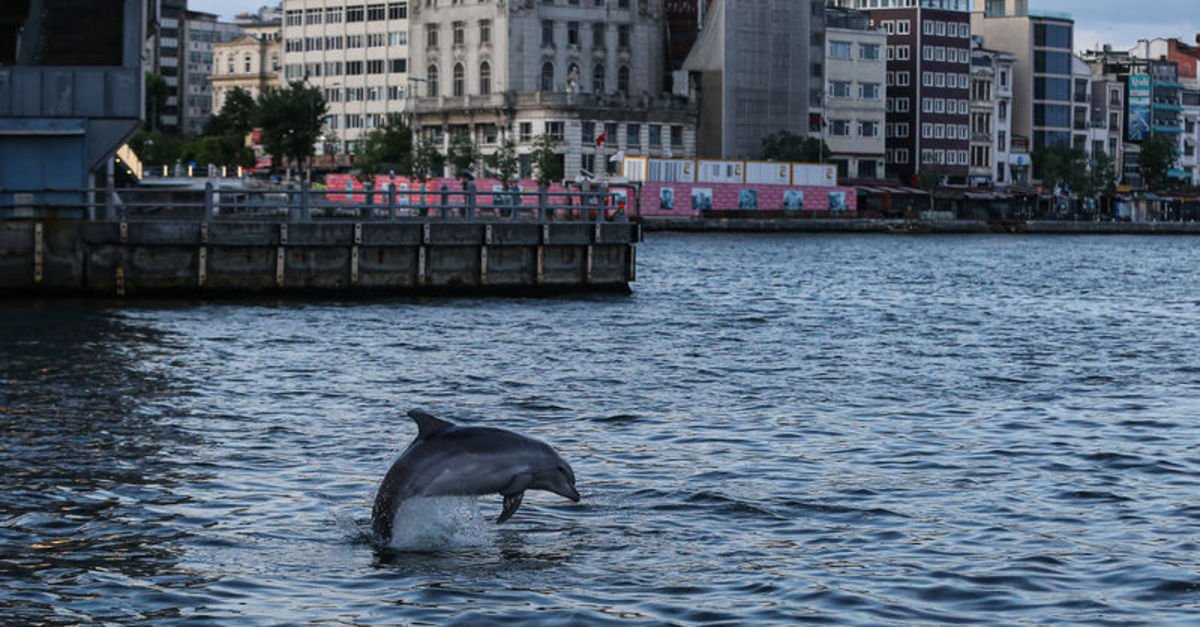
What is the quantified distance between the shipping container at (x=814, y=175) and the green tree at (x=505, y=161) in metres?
22.8

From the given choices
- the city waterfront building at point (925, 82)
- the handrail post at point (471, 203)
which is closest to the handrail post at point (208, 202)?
the handrail post at point (471, 203)

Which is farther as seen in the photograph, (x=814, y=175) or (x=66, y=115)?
(x=814, y=175)

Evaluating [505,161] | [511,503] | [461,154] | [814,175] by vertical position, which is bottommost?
[511,503]

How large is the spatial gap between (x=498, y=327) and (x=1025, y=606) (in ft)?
98.5

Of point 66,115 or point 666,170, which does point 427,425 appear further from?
point 666,170

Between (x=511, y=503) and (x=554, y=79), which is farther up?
(x=554, y=79)

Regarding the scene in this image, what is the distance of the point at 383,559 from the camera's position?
58.6 feet

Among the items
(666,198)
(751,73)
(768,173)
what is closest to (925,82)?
(751,73)

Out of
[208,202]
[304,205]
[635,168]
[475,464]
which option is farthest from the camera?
[635,168]

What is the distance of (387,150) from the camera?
172 m

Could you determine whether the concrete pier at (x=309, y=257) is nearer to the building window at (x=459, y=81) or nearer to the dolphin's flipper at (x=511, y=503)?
the dolphin's flipper at (x=511, y=503)

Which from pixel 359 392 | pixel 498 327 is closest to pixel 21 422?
pixel 359 392

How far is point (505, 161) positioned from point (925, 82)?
52.5 metres

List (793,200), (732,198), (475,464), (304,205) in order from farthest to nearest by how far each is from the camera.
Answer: (793,200) → (732,198) → (304,205) → (475,464)
